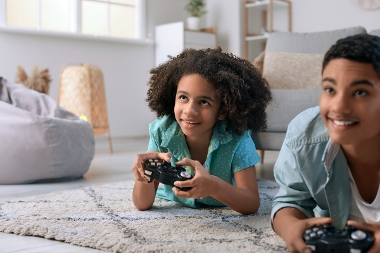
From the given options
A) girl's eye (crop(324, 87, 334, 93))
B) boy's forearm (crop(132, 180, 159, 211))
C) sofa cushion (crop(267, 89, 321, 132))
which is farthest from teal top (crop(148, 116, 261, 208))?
sofa cushion (crop(267, 89, 321, 132))

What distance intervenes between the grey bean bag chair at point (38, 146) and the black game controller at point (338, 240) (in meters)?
1.40

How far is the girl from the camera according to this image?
1.15 meters

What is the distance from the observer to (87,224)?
42.2 inches

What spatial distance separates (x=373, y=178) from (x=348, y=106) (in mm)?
211

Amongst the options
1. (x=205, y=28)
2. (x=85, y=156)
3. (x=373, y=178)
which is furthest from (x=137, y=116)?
(x=373, y=178)

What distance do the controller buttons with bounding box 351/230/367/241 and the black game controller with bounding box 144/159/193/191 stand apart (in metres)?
0.41

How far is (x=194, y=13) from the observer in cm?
441

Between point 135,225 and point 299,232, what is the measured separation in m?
0.47

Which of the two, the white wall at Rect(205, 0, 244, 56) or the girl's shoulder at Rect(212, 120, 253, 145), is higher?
the white wall at Rect(205, 0, 244, 56)

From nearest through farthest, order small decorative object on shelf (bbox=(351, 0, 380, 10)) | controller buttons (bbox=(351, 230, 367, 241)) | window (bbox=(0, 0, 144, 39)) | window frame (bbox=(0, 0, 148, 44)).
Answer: controller buttons (bbox=(351, 230, 367, 241))
window frame (bbox=(0, 0, 148, 44))
window (bbox=(0, 0, 144, 39))
small decorative object on shelf (bbox=(351, 0, 380, 10))

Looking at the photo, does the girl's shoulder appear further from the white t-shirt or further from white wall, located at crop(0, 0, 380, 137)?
white wall, located at crop(0, 0, 380, 137)

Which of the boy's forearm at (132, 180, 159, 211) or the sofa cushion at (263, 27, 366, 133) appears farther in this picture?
the sofa cushion at (263, 27, 366, 133)

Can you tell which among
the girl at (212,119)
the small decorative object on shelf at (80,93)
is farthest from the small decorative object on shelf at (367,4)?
the girl at (212,119)

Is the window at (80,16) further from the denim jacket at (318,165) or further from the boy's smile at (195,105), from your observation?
the denim jacket at (318,165)
